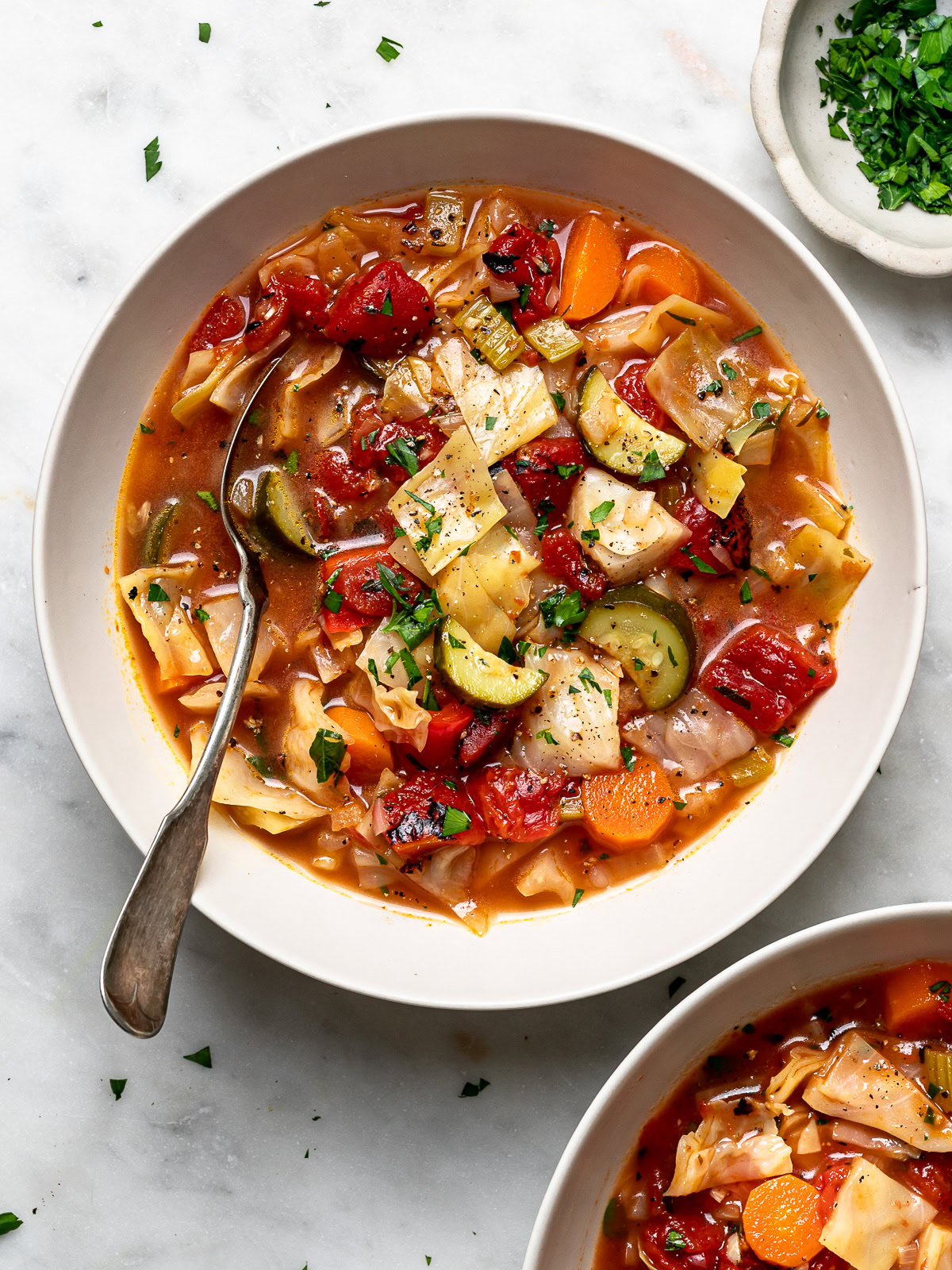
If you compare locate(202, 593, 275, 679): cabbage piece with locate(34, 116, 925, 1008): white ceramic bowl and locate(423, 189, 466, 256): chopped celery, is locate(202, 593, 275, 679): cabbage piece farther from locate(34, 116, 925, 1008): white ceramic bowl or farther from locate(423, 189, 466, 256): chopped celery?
locate(423, 189, 466, 256): chopped celery

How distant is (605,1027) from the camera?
3.87 meters

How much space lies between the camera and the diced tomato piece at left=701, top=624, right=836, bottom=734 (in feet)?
12.0

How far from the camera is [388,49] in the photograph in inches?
153

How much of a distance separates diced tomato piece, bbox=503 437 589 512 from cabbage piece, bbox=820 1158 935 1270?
2.53 metres

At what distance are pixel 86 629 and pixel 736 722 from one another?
92.6 inches

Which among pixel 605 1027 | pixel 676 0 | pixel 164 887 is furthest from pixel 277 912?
pixel 676 0

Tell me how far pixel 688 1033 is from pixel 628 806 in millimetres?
781

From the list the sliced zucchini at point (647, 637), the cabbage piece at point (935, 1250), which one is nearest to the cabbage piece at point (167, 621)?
the sliced zucchini at point (647, 637)

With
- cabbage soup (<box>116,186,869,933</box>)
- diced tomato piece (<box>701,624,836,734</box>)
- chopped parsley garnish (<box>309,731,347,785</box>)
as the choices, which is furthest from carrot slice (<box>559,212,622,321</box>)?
chopped parsley garnish (<box>309,731,347,785</box>)

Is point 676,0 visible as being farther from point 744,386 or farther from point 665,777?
point 665,777

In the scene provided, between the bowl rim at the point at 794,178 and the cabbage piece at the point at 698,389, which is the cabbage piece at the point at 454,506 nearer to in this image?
the cabbage piece at the point at 698,389

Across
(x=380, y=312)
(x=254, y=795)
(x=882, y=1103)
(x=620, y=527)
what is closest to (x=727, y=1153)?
(x=882, y=1103)

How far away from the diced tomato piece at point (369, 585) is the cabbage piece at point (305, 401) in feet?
1.55

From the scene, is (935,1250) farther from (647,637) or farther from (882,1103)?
(647,637)
